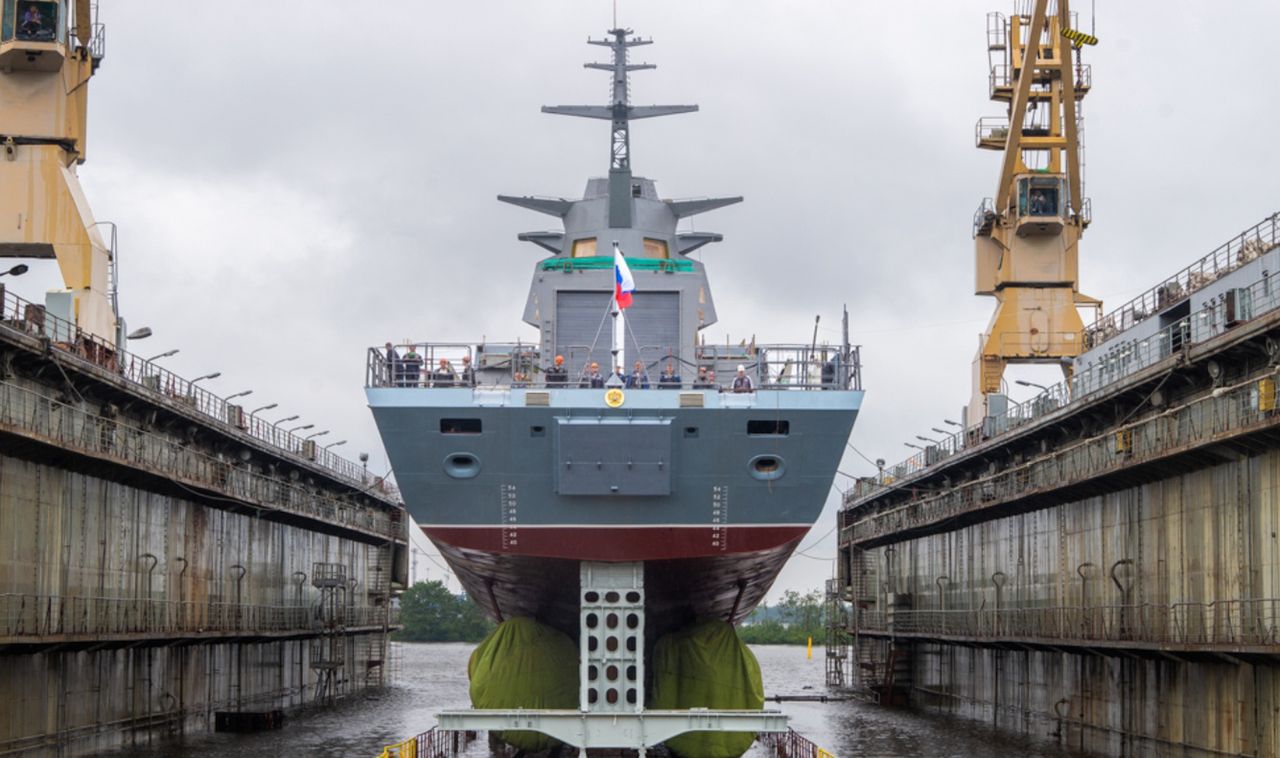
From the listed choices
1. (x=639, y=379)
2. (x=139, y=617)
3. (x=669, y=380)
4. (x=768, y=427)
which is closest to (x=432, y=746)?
(x=139, y=617)

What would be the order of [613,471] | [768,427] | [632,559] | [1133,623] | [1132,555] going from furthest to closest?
[1132,555], [1133,623], [768,427], [632,559], [613,471]

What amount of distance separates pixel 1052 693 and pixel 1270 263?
42.9 feet

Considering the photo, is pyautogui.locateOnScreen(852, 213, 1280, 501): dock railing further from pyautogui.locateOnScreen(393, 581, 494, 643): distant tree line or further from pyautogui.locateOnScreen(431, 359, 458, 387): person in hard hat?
pyautogui.locateOnScreen(393, 581, 494, 643): distant tree line

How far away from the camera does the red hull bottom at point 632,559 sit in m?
28.2

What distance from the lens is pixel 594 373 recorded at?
3016 centimetres

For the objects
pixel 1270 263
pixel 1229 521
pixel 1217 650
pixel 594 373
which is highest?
pixel 1270 263

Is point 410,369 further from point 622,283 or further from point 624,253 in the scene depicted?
point 624,253

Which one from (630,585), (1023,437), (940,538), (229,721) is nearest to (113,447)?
(229,721)

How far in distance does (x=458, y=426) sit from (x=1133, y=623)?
14.0 m

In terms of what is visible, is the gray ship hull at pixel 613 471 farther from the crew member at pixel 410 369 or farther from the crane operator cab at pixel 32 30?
the crane operator cab at pixel 32 30

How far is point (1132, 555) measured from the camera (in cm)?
3272

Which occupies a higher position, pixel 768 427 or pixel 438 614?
pixel 768 427

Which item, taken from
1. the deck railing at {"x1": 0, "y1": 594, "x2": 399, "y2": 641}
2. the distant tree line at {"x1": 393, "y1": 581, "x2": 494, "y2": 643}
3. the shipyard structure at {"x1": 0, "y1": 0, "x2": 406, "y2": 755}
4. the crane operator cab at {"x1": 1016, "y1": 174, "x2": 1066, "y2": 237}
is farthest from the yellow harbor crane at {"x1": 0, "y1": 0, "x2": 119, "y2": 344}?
the distant tree line at {"x1": 393, "y1": 581, "x2": 494, "y2": 643}

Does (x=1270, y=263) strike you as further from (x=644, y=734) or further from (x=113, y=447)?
(x=113, y=447)
